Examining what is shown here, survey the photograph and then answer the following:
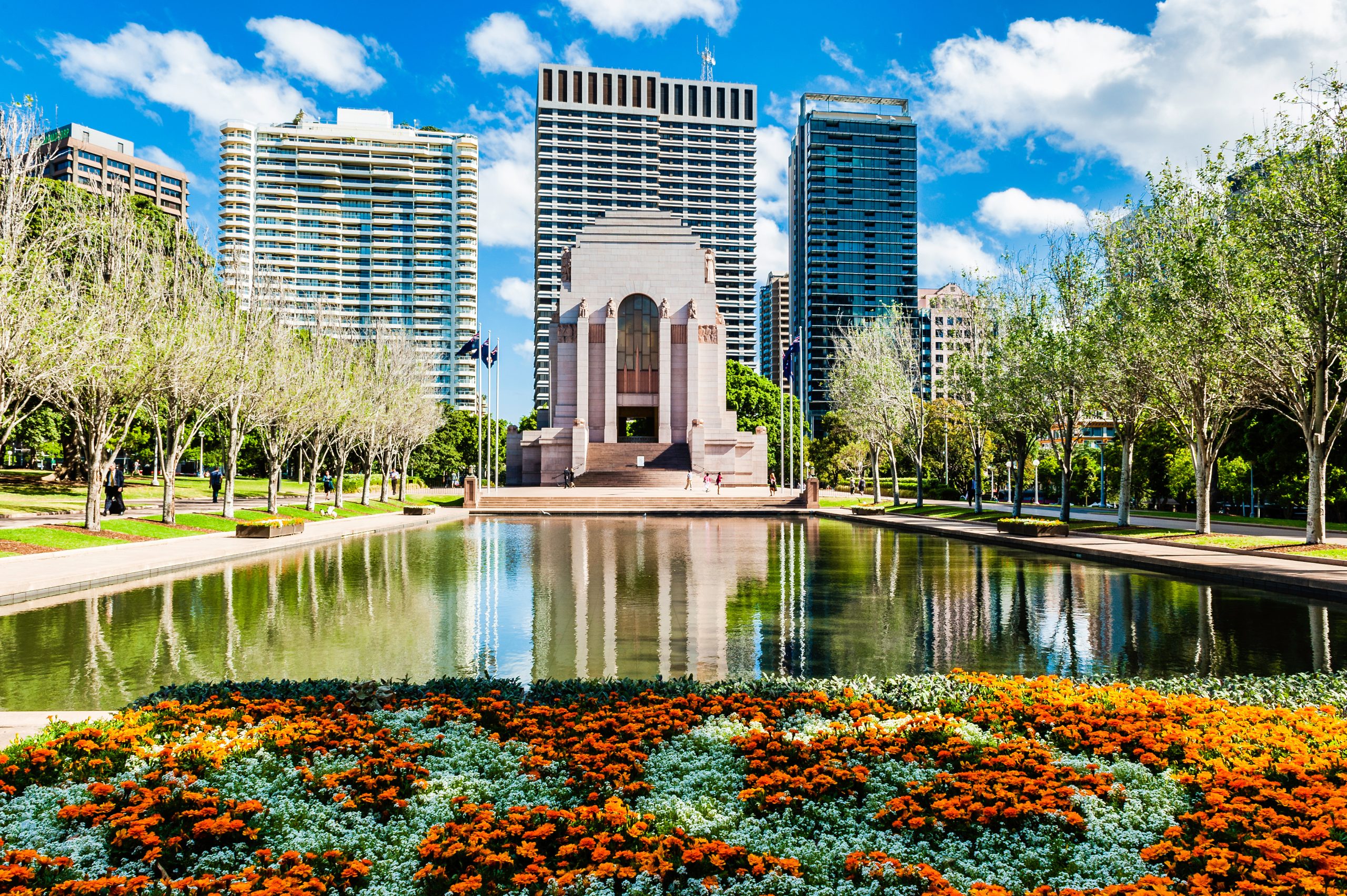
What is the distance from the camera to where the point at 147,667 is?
10508 mm

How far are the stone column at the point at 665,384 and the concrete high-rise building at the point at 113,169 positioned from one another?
301 ft

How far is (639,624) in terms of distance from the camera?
13500 millimetres

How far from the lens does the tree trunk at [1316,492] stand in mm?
23016

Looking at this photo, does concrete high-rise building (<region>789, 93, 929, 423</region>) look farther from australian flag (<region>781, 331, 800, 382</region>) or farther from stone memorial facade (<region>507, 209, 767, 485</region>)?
australian flag (<region>781, 331, 800, 382</region>)

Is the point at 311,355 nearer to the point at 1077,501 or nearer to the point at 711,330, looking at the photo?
the point at 711,330

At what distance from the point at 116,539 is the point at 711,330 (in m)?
53.4

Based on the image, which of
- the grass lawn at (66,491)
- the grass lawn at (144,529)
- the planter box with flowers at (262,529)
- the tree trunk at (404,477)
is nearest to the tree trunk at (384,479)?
the tree trunk at (404,477)

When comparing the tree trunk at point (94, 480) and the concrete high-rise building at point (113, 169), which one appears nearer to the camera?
the tree trunk at point (94, 480)

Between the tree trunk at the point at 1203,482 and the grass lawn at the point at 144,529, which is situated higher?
the tree trunk at the point at 1203,482

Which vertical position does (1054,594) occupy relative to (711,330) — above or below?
below

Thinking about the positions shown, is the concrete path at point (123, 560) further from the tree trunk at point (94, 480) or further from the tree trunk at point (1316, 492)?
the tree trunk at point (1316, 492)

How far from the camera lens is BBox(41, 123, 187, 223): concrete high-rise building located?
125 metres

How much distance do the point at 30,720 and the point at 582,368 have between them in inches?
2550

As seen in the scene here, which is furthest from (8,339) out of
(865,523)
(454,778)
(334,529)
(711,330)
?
(711,330)
